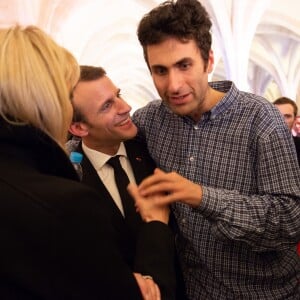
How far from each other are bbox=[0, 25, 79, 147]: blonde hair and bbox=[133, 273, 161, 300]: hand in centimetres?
50

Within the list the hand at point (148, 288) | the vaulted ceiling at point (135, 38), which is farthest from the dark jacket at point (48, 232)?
the vaulted ceiling at point (135, 38)

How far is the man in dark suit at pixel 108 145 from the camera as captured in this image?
194 cm

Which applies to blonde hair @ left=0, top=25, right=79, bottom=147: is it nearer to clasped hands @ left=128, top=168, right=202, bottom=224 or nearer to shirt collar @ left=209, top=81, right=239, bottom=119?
clasped hands @ left=128, top=168, right=202, bottom=224

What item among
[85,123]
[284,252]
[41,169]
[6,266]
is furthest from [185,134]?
[6,266]

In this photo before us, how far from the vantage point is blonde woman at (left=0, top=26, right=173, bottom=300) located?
3.13 ft

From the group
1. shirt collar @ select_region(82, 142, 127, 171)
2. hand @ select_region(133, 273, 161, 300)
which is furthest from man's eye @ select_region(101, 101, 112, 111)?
hand @ select_region(133, 273, 161, 300)

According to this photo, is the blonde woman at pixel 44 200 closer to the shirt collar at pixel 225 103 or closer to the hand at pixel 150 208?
the hand at pixel 150 208

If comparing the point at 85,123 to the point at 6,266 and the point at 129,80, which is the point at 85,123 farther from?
the point at 129,80

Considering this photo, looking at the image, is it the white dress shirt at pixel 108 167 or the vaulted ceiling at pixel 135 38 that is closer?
the white dress shirt at pixel 108 167

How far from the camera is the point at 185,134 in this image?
6.77ft

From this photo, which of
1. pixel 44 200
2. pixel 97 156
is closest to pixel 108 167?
pixel 97 156

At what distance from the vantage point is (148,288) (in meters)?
1.30

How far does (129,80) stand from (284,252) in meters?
10.6

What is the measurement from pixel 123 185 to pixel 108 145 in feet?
0.86
